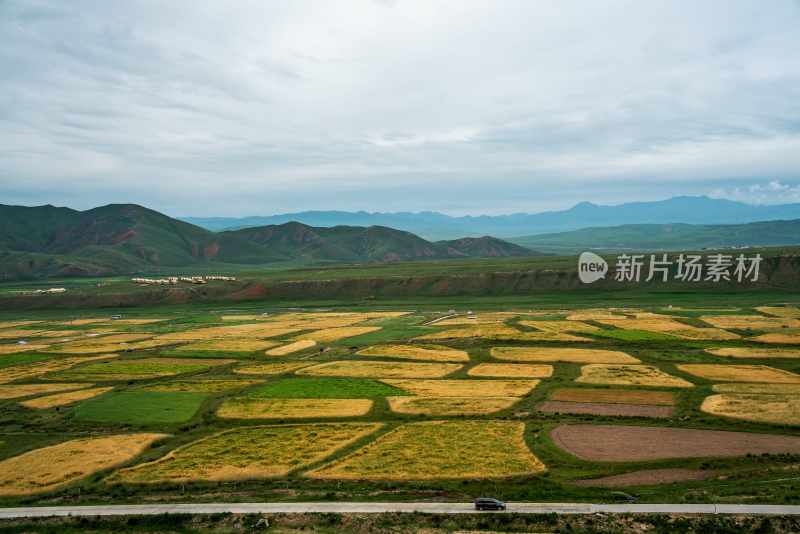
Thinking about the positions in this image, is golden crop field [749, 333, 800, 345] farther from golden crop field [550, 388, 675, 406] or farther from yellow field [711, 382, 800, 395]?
golden crop field [550, 388, 675, 406]

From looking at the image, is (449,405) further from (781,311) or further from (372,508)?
(781,311)

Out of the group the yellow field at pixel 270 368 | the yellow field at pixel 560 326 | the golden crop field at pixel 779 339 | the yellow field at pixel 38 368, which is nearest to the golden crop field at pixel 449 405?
the yellow field at pixel 270 368

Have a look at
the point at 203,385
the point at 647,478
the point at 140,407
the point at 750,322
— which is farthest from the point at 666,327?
the point at 140,407

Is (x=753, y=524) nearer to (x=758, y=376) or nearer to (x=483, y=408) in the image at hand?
(x=483, y=408)

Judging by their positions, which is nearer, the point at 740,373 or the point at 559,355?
the point at 740,373

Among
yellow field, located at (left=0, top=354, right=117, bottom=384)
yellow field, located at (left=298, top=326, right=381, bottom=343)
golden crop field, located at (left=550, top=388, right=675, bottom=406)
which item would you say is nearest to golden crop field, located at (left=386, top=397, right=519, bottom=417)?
golden crop field, located at (left=550, top=388, right=675, bottom=406)

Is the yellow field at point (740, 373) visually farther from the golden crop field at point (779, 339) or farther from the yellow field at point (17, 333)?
the yellow field at point (17, 333)
